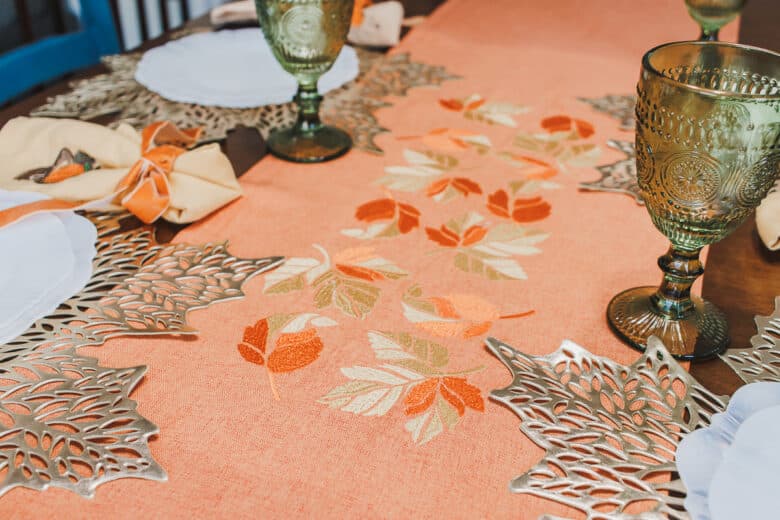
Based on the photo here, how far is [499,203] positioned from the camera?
2.47 feet

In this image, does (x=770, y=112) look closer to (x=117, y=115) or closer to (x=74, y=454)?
(x=74, y=454)

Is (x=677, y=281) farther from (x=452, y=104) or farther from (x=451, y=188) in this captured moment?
(x=452, y=104)

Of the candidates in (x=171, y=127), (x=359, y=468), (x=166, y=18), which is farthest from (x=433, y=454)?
(x=166, y=18)

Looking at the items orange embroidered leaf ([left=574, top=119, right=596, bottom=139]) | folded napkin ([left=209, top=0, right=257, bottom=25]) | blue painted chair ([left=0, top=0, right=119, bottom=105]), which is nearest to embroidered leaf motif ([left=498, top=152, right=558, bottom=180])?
orange embroidered leaf ([left=574, top=119, right=596, bottom=139])

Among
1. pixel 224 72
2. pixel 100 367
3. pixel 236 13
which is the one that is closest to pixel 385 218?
pixel 100 367

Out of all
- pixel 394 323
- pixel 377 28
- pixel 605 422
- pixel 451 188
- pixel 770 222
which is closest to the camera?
pixel 605 422

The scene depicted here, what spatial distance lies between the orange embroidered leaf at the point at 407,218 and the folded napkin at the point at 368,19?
0.54m

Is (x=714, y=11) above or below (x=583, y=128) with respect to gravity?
above

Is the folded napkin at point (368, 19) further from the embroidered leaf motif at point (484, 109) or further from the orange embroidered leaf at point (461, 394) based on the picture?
the orange embroidered leaf at point (461, 394)

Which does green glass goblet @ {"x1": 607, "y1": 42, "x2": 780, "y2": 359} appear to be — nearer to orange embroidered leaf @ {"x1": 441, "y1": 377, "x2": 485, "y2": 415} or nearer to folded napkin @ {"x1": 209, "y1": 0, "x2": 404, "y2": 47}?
orange embroidered leaf @ {"x1": 441, "y1": 377, "x2": 485, "y2": 415}

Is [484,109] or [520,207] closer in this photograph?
[520,207]

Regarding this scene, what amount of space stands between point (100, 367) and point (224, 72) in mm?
630

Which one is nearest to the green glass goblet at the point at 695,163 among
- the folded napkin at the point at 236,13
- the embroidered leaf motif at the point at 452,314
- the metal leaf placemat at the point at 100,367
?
the embroidered leaf motif at the point at 452,314

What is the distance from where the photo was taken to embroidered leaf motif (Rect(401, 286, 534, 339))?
0.55 m
